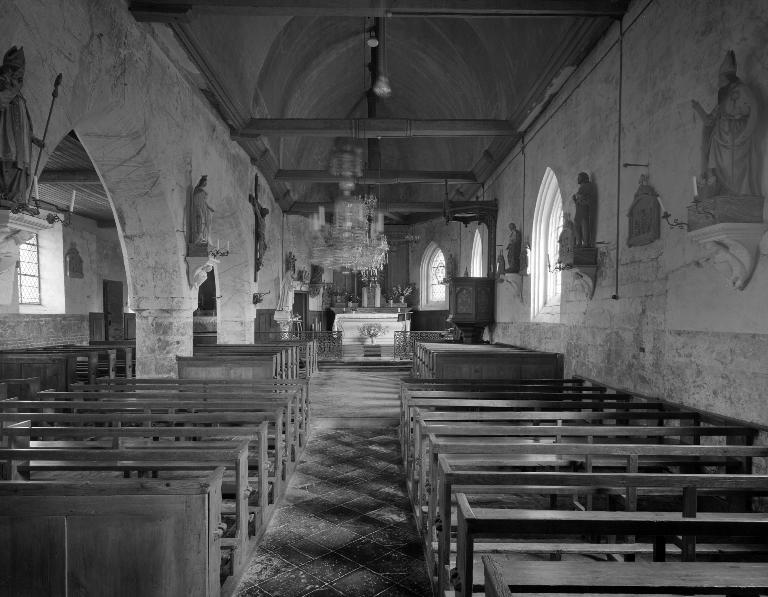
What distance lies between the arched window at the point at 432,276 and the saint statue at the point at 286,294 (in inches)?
272

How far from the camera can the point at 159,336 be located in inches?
311

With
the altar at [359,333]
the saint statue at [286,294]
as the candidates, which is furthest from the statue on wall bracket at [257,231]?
the altar at [359,333]

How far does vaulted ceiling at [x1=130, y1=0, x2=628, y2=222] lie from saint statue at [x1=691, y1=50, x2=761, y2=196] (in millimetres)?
2905

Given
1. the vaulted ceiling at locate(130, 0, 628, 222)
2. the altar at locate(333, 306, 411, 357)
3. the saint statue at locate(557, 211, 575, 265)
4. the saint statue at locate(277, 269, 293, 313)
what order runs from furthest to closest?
the saint statue at locate(277, 269, 293, 313) → the altar at locate(333, 306, 411, 357) → the saint statue at locate(557, 211, 575, 265) → the vaulted ceiling at locate(130, 0, 628, 222)

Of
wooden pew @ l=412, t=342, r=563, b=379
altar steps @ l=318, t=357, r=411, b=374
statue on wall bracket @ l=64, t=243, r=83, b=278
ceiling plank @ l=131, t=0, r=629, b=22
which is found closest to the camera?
ceiling plank @ l=131, t=0, r=629, b=22

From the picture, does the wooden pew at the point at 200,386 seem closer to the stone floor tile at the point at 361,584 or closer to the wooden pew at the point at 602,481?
the stone floor tile at the point at 361,584

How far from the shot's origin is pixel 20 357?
25.6ft

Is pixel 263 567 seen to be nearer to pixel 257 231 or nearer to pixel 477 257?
pixel 257 231

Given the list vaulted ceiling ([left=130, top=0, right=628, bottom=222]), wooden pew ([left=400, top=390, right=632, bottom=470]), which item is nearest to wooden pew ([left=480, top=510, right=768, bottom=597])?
wooden pew ([left=400, top=390, right=632, bottom=470])

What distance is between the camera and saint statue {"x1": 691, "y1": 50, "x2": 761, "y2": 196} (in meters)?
3.74

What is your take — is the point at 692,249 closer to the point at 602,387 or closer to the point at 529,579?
the point at 602,387

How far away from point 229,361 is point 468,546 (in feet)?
21.8

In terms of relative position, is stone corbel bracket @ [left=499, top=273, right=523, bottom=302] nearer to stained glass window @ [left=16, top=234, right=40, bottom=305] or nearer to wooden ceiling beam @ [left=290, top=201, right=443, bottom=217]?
wooden ceiling beam @ [left=290, top=201, right=443, bottom=217]

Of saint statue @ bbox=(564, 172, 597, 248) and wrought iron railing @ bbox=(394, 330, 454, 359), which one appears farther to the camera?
wrought iron railing @ bbox=(394, 330, 454, 359)
